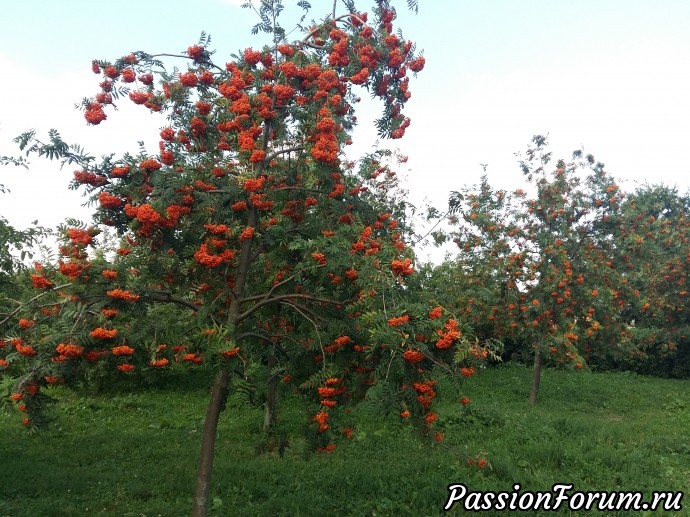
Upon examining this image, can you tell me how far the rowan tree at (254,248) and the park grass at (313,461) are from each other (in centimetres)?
82

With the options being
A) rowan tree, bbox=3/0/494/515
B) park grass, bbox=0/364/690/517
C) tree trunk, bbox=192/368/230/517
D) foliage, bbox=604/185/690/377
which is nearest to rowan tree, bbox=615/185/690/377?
foliage, bbox=604/185/690/377

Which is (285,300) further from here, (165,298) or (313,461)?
(313,461)

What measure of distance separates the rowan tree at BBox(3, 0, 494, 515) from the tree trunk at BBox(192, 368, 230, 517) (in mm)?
14

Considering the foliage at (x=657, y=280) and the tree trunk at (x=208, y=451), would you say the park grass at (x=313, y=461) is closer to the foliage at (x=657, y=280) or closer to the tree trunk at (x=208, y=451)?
the tree trunk at (x=208, y=451)

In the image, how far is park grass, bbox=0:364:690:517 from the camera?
22.1ft

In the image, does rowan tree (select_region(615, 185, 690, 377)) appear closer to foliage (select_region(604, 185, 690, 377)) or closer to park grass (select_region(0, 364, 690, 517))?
foliage (select_region(604, 185, 690, 377))

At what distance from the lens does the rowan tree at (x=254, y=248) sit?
444 cm

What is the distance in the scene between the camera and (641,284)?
16438 mm

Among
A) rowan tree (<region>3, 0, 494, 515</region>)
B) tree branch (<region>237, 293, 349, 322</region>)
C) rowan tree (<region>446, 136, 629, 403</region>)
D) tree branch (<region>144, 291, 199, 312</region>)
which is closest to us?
rowan tree (<region>3, 0, 494, 515</region>)

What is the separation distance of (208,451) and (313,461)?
10.9 feet

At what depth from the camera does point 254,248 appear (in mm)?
6148

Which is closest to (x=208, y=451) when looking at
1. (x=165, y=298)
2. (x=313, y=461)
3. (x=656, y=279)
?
(x=165, y=298)

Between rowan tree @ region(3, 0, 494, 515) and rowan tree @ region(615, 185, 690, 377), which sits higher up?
rowan tree @ region(615, 185, 690, 377)

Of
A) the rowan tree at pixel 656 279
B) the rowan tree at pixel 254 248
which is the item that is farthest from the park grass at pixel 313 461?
the rowan tree at pixel 656 279
